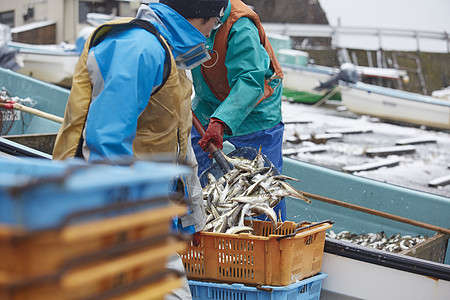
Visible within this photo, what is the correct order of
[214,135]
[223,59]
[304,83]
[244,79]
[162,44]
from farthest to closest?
[304,83], [223,59], [244,79], [214,135], [162,44]

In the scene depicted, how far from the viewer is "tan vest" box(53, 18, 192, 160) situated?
90.8 inches

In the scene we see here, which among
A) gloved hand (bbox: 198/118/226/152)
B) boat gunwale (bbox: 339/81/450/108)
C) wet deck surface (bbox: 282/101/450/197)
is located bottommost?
wet deck surface (bbox: 282/101/450/197)

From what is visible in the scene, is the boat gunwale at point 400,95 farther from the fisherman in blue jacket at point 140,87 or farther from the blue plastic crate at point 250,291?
the fisherman in blue jacket at point 140,87

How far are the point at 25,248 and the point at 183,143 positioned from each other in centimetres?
153

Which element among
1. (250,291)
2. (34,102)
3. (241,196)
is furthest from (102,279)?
(34,102)

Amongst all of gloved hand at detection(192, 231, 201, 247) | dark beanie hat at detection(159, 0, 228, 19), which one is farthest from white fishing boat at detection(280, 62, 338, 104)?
dark beanie hat at detection(159, 0, 228, 19)

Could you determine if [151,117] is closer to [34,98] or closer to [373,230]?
[373,230]

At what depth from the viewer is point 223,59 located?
4402 mm

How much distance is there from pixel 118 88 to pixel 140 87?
12 cm

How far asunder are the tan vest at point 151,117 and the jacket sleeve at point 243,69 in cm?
145

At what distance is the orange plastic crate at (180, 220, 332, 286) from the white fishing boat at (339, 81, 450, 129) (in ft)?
51.7

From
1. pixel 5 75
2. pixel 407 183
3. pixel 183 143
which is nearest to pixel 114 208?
pixel 183 143

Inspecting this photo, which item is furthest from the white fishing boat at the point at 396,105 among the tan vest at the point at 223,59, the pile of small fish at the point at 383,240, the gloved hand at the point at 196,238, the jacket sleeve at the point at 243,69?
the gloved hand at the point at 196,238

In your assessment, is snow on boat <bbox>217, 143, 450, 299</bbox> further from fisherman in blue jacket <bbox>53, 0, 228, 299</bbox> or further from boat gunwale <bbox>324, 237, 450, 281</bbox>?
fisherman in blue jacket <bbox>53, 0, 228, 299</bbox>
